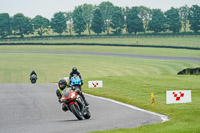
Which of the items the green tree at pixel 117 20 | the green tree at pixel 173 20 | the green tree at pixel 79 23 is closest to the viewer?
the green tree at pixel 173 20

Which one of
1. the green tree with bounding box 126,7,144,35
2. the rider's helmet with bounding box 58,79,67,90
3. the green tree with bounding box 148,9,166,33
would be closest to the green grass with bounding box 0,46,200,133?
the rider's helmet with bounding box 58,79,67,90

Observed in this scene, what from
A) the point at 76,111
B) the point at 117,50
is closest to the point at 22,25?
the point at 117,50

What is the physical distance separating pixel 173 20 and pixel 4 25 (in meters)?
59.4

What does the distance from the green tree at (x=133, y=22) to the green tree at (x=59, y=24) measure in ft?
81.4

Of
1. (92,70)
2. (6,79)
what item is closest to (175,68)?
(92,70)

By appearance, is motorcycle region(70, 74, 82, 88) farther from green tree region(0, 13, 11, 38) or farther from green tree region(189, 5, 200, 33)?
green tree region(0, 13, 11, 38)

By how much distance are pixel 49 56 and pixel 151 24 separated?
83.9 meters

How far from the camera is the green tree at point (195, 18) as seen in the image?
147500mm

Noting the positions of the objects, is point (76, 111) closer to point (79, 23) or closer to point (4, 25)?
point (4, 25)

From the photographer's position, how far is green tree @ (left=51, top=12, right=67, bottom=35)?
171 metres

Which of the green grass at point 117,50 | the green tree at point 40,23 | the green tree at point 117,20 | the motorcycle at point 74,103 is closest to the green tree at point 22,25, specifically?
the green tree at point 40,23

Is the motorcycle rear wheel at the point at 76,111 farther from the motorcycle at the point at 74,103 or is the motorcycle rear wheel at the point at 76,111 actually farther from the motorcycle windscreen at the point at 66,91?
the motorcycle windscreen at the point at 66,91

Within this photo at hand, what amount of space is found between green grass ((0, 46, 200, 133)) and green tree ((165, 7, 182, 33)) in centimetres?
7249

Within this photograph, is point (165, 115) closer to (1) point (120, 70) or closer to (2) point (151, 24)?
(1) point (120, 70)
